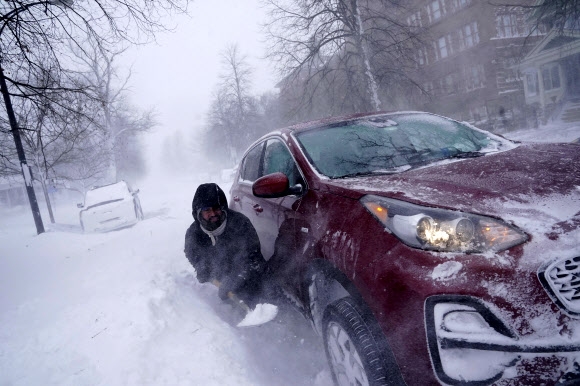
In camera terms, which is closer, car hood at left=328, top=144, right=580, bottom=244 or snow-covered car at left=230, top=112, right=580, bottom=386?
snow-covered car at left=230, top=112, right=580, bottom=386

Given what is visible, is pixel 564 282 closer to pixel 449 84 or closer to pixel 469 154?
pixel 469 154

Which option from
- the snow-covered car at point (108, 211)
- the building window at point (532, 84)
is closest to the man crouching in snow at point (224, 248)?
the snow-covered car at point (108, 211)

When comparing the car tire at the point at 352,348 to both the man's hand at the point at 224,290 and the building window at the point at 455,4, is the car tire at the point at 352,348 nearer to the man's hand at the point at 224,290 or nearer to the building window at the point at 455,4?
the man's hand at the point at 224,290

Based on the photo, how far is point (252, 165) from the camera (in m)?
4.06

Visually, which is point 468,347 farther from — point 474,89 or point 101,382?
point 474,89

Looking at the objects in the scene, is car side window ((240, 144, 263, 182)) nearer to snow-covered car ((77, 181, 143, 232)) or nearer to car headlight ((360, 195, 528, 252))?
car headlight ((360, 195, 528, 252))

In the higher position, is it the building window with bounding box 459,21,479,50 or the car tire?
the building window with bounding box 459,21,479,50

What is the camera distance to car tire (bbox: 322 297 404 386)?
161cm

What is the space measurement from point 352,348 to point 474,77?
33.8 metres

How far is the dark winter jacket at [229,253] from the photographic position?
3410mm

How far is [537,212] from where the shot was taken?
1509 millimetres

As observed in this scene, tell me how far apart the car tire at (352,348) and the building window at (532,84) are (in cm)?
3260

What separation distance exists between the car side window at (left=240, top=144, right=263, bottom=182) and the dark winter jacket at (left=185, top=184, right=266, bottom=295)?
1.48 feet

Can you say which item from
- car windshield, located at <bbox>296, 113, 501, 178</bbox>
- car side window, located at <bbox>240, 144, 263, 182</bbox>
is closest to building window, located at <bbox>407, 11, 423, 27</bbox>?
car side window, located at <bbox>240, 144, 263, 182</bbox>
